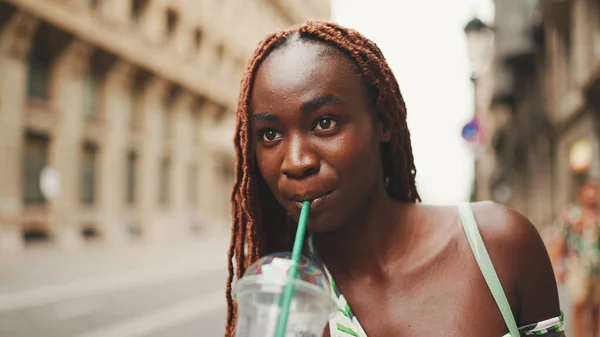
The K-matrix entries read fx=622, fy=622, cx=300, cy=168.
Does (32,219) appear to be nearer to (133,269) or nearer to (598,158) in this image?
(133,269)

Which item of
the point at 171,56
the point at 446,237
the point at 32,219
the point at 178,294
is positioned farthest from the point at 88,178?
the point at 446,237

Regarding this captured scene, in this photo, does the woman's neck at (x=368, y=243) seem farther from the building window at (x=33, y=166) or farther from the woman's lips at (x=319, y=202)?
the building window at (x=33, y=166)

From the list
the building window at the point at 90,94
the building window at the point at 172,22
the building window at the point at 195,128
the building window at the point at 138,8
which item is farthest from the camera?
the building window at the point at 195,128

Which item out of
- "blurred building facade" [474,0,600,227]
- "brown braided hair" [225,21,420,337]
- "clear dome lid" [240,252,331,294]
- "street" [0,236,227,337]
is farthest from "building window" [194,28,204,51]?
"clear dome lid" [240,252,331,294]

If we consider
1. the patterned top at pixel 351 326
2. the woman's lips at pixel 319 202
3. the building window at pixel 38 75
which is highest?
the building window at pixel 38 75

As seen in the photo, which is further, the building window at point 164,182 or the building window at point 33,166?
the building window at point 164,182

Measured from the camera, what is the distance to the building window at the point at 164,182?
28.9 meters

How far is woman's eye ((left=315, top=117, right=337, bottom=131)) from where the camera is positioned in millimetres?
1402

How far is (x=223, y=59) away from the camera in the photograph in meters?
34.2

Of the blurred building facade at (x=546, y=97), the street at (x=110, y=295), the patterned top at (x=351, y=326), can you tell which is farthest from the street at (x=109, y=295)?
the patterned top at (x=351, y=326)

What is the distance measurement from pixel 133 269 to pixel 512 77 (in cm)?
1697

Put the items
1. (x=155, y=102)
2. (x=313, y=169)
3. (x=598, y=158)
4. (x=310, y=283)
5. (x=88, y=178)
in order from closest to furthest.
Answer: (x=310, y=283), (x=313, y=169), (x=598, y=158), (x=88, y=178), (x=155, y=102)

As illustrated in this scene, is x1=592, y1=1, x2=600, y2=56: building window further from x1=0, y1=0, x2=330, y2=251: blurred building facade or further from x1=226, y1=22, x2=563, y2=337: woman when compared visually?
x1=0, y1=0, x2=330, y2=251: blurred building facade

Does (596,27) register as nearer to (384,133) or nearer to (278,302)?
(384,133)
